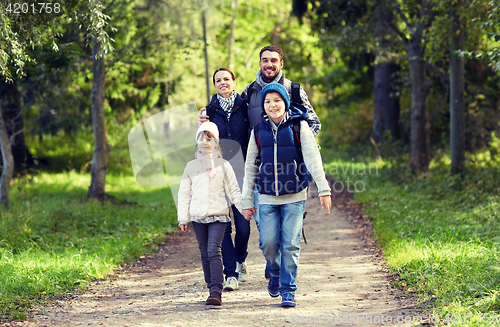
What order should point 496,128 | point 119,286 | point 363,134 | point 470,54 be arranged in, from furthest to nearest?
point 363,134, point 496,128, point 470,54, point 119,286

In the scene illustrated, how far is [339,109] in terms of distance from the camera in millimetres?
27078

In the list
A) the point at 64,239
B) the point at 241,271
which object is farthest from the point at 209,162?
the point at 64,239

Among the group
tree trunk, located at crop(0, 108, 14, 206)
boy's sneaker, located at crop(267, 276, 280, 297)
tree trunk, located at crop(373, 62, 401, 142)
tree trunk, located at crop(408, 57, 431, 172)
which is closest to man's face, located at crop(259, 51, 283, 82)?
boy's sneaker, located at crop(267, 276, 280, 297)

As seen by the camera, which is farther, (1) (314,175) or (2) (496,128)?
(2) (496,128)

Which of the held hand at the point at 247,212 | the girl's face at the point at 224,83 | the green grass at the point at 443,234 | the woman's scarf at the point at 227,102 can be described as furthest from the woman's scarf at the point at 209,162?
the green grass at the point at 443,234

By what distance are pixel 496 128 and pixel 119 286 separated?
539 inches

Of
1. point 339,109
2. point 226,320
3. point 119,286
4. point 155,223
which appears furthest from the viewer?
point 339,109

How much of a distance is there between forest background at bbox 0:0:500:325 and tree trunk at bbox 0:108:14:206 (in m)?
0.03

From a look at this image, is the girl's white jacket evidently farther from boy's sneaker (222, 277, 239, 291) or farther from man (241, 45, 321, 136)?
boy's sneaker (222, 277, 239, 291)

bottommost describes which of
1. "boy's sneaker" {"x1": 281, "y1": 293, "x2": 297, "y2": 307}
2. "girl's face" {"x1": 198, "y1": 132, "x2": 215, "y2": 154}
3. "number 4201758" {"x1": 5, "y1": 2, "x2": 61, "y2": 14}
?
"boy's sneaker" {"x1": 281, "y1": 293, "x2": 297, "y2": 307}

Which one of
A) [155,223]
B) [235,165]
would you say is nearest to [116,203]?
[155,223]

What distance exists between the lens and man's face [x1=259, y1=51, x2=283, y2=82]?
17.8 ft

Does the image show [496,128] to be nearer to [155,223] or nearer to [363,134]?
[363,134]

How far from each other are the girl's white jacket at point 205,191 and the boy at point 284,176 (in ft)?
1.09
